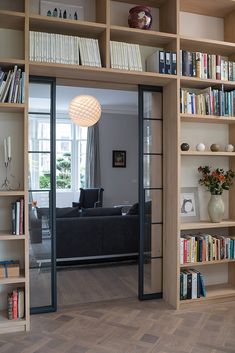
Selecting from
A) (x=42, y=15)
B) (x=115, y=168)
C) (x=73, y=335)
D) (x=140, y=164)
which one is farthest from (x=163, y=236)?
(x=115, y=168)

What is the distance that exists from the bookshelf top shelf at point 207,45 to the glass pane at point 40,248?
2042mm

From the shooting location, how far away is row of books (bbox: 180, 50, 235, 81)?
3.38 meters

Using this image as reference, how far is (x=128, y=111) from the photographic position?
8789mm

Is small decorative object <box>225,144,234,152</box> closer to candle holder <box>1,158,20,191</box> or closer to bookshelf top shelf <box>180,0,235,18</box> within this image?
bookshelf top shelf <box>180,0,235,18</box>

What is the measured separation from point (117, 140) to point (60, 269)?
4711 millimetres

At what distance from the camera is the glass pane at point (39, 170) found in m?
3.30

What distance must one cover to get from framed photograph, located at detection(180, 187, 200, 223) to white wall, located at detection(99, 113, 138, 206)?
509cm

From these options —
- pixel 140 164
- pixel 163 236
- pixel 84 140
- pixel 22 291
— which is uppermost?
pixel 84 140

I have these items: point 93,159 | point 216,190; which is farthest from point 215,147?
point 93,159

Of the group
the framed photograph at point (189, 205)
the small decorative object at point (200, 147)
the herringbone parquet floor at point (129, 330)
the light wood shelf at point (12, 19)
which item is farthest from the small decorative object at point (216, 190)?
the light wood shelf at point (12, 19)

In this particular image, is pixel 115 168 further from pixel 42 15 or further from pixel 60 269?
pixel 42 15

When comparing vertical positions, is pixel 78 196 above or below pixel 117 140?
below

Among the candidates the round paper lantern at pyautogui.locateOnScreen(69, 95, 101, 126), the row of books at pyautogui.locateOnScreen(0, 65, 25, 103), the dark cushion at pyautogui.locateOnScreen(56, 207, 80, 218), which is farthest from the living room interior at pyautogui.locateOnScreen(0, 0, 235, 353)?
the dark cushion at pyautogui.locateOnScreen(56, 207, 80, 218)

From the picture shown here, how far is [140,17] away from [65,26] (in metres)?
0.72
